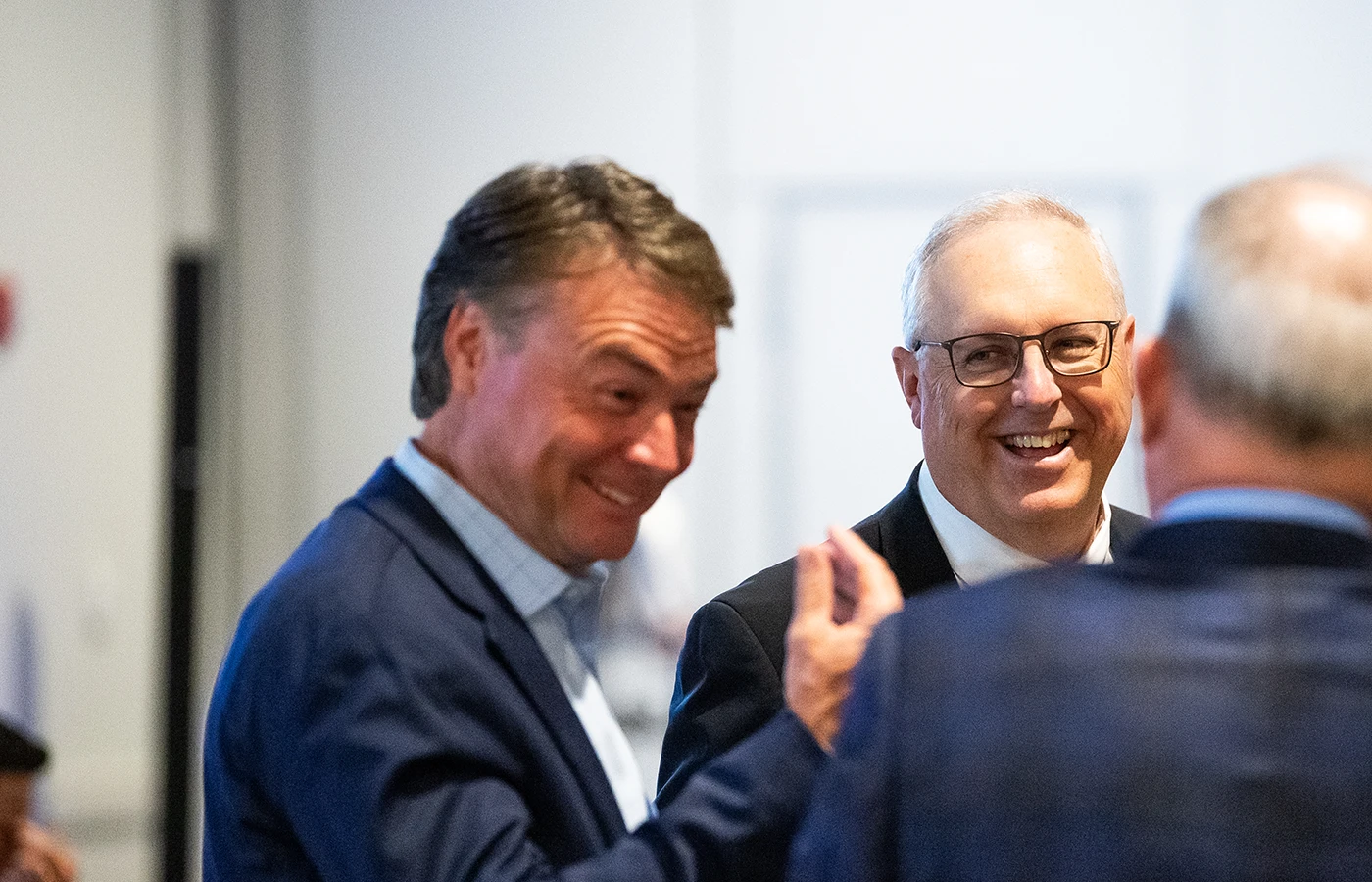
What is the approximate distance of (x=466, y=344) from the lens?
1.36 m

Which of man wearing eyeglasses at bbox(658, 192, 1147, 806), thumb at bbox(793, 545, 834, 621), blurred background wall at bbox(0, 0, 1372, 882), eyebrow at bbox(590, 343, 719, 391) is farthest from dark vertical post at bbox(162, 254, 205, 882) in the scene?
thumb at bbox(793, 545, 834, 621)

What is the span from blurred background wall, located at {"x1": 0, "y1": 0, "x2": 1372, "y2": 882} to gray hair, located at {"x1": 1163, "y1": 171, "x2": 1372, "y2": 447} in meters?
3.36

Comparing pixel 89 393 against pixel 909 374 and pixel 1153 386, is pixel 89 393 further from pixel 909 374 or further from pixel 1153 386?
pixel 1153 386

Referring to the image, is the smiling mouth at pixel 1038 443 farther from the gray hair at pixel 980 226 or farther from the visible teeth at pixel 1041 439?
the gray hair at pixel 980 226

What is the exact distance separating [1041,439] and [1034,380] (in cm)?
7

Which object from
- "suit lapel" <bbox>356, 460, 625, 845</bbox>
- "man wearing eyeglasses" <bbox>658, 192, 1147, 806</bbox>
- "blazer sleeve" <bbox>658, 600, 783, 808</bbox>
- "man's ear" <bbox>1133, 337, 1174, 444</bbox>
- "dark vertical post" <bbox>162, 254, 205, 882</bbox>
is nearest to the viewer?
"man's ear" <bbox>1133, 337, 1174, 444</bbox>

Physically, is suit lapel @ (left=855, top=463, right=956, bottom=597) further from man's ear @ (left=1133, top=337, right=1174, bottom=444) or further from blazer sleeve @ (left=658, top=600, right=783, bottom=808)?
man's ear @ (left=1133, top=337, right=1174, bottom=444)

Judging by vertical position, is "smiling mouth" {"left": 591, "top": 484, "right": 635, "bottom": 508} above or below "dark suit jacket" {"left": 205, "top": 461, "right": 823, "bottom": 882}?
above

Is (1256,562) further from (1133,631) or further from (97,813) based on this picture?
(97,813)

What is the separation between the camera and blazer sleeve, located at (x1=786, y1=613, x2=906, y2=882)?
0.98 m

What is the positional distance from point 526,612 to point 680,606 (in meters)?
3.01

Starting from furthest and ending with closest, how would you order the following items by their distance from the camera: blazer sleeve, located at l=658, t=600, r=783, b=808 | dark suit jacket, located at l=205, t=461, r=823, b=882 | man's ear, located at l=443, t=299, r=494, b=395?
blazer sleeve, located at l=658, t=600, r=783, b=808
man's ear, located at l=443, t=299, r=494, b=395
dark suit jacket, located at l=205, t=461, r=823, b=882

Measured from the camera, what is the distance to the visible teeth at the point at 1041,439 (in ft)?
5.35

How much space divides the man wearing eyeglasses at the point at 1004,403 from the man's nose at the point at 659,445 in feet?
0.89
